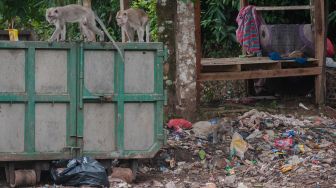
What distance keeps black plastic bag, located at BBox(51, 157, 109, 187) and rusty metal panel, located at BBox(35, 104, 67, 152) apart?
1.14 feet

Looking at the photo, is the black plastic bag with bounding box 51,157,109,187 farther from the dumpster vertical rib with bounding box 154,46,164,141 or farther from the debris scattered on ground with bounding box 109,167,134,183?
the dumpster vertical rib with bounding box 154,46,164,141

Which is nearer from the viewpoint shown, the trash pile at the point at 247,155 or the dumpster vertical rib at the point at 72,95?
the dumpster vertical rib at the point at 72,95

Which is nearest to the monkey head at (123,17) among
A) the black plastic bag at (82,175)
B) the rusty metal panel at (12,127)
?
the rusty metal panel at (12,127)

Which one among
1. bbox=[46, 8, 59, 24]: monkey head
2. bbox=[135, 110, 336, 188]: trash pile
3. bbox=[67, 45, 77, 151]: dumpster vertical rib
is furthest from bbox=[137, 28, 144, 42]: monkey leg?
bbox=[67, 45, 77, 151]: dumpster vertical rib

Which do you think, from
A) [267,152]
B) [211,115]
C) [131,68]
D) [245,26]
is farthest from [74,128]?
[245,26]

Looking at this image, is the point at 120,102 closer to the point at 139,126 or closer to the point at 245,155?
the point at 139,126

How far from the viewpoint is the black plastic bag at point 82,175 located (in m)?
8.23

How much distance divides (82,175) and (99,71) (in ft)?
4.12

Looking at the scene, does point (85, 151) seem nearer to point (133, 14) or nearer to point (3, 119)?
point (3, 119)

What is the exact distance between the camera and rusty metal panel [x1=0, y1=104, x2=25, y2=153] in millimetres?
8398

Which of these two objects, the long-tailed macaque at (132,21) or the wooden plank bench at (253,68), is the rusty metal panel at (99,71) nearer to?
the long-tailed macaque at (132,21)

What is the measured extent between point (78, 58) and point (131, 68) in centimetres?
64

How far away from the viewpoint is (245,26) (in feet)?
47.1

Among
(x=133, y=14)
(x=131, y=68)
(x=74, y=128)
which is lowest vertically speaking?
(x=74, y=128)
